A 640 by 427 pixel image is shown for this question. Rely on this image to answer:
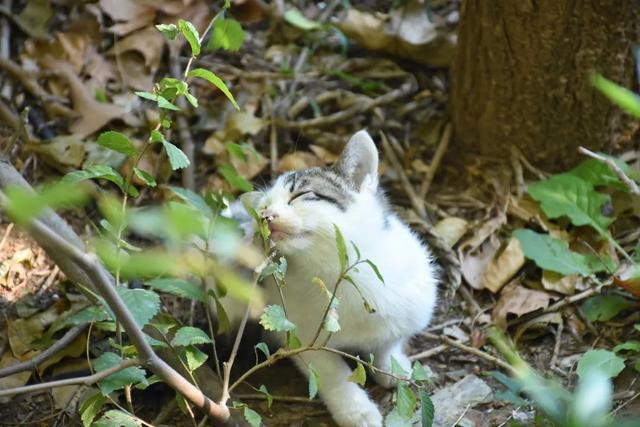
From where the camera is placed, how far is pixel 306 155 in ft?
12.6

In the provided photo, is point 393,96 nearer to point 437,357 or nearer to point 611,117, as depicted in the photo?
→ point 611,117

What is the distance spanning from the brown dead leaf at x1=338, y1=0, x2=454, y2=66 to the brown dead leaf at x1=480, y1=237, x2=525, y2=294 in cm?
128

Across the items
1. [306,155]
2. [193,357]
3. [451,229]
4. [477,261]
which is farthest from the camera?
[306,155]

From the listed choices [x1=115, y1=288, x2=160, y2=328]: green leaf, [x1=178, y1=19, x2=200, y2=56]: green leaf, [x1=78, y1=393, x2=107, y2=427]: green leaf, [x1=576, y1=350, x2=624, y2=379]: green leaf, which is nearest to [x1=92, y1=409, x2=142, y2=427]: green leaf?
[x1=78, y1=393, x2=107, y2=427]: green leaf

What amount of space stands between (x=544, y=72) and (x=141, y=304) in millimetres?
2134

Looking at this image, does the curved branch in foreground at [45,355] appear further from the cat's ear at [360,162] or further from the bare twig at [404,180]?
the bare twig at [404,180]

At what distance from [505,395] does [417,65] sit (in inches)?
87.9

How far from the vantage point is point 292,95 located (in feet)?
13.5

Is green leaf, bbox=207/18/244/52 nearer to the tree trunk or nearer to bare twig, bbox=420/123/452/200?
the tree trunk

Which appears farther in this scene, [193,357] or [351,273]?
[351,273]

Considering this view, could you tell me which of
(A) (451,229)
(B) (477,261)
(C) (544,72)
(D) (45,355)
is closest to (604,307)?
(B) (477,261)

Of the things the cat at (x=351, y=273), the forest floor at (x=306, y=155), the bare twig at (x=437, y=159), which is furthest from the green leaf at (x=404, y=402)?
the bare twig at (x=437, y=159)

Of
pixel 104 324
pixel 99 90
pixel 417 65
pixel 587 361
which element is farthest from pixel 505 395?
pixel 99 90

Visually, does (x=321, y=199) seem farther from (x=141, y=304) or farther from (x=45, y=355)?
(x=45, y=355)
